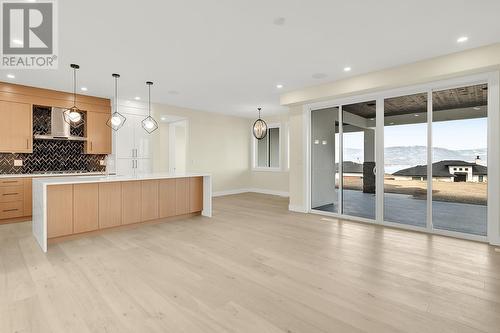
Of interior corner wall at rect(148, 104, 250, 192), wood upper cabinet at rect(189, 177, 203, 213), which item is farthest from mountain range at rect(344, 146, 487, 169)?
Result: interior corner wall at rect(148, 104, 250, 192)

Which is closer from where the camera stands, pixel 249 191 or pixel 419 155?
pixel 419 155

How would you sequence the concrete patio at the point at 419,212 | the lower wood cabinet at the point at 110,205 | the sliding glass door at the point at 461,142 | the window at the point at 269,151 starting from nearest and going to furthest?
the sliding glass door at the point at 461,142 → the lower wood cabinet at the point at 110,205 → the concrete patio at the point at 419,212 → the window at the point at 269,151

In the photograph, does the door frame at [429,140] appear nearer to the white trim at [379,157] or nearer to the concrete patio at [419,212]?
the white trim at [379,157]

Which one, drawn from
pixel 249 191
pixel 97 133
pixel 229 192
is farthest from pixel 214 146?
pixel 97 133

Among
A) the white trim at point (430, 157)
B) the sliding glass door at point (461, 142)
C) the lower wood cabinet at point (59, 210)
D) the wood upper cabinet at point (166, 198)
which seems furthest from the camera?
the wood upper cabinet at point (166, 198)

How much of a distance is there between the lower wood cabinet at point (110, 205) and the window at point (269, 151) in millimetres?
5870

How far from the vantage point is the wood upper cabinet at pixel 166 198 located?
4965 mm

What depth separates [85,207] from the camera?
401 centimetres

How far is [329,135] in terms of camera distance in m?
6.11

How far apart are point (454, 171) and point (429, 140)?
34.6 inches

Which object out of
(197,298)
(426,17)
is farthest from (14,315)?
(426,17)

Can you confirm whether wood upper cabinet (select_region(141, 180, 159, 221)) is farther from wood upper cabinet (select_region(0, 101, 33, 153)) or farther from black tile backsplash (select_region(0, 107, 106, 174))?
wood upper cabinet (select_region(0, 101, 33, 153))

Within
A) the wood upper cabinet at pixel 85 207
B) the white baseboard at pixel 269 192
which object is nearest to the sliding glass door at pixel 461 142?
the white baseboard at pixel 269 192

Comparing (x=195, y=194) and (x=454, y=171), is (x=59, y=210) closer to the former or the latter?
(x=195, y=194)
